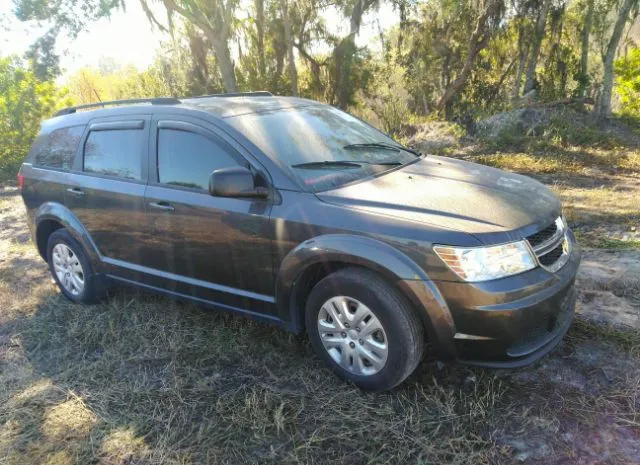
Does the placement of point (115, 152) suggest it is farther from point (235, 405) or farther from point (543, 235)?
point (543, 235)

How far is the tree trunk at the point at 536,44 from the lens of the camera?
14344mm

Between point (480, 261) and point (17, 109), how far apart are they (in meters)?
13.9

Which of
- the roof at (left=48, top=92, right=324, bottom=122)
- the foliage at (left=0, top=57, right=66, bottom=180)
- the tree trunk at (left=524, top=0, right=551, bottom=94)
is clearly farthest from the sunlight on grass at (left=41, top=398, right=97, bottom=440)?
the tree trunk at (left=524, top=0, right=551, bottom=94)

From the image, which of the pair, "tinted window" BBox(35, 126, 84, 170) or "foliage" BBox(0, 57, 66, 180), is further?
"foliage" BBox(0, 57, 66, 180)

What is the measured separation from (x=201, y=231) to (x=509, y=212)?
1921 mm

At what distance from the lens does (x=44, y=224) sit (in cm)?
458

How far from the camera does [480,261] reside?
244cm

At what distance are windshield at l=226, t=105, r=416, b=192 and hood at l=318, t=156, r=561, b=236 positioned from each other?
0.15m

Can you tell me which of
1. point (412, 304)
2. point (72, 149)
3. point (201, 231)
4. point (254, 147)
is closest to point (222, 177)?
point (254, 147)

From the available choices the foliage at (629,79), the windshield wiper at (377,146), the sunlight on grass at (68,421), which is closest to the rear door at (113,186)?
the sunlight on grass at (68,421)

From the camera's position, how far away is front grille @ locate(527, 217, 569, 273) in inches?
104

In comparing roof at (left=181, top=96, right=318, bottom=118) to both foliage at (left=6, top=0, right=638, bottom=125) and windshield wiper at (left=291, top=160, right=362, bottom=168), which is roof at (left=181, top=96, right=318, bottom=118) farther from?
foliage at (left=6, top=0, right=638, bottom=125)

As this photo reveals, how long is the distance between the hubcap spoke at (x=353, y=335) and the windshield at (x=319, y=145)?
72 centimetres

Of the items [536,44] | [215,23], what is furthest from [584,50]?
[215,23]
